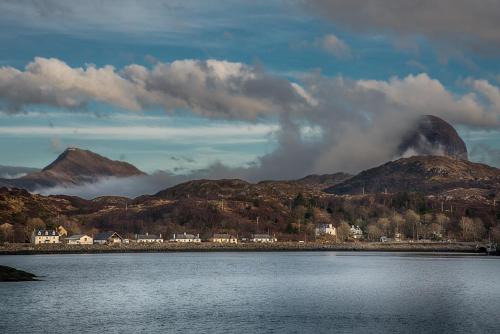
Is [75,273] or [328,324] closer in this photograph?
[328,324]

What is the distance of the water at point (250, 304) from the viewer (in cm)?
6009

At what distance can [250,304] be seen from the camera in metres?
76.8

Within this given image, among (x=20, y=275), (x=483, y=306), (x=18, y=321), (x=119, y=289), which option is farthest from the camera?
(x=20, y=275)

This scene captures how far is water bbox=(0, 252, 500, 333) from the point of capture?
60.1 meters

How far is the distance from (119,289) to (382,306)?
1496 inches

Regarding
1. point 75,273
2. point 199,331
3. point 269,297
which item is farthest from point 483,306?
point 75,273

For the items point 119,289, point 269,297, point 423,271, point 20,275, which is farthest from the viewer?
point 423,271

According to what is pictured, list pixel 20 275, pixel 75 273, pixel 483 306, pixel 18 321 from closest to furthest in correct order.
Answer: pixel 18 321 → pixel 483 306 → pixel 20 275 → pixel 75 273

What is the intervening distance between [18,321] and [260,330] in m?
22.4

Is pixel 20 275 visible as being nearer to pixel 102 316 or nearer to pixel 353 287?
pixel 102 316

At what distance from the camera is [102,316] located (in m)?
65.8

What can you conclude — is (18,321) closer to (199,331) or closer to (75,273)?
(199,331)

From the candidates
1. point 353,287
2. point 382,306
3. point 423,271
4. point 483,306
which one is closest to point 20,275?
point 353,287

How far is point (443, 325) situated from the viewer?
61000mm
